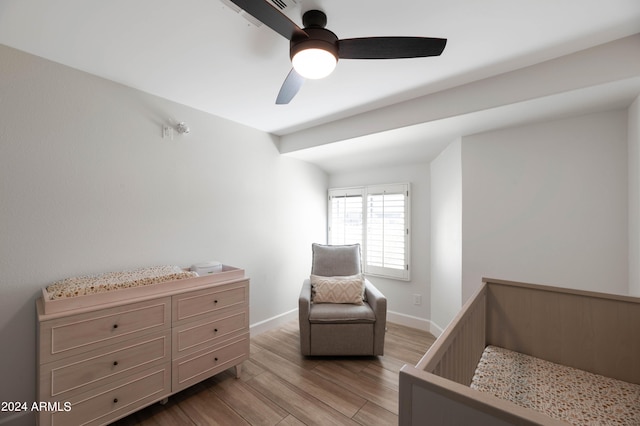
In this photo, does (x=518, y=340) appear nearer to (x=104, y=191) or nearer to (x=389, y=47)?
(x=389, y=47)

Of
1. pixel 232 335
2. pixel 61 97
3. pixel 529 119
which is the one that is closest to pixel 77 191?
pixel 61 97

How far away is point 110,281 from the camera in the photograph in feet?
5.59

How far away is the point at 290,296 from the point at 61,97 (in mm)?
2882

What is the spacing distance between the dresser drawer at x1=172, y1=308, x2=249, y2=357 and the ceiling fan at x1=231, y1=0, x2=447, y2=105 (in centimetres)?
191

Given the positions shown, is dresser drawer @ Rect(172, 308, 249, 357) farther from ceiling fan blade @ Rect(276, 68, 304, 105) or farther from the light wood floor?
ceiling fan blade @ Rect(276, 68, 304, 105)

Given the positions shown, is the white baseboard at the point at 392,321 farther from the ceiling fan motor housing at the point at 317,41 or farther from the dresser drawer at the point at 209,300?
the ceiling fan motor housing at the point at 317,41

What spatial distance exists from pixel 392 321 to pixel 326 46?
127 inches

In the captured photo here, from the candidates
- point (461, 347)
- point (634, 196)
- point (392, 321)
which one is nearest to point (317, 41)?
point (461, 347)

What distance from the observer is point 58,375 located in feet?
4.58

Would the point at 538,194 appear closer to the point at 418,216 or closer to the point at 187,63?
the point at 418,216

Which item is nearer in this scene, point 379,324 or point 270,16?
point 270,16

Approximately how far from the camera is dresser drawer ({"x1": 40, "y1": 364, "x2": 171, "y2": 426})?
1.43m

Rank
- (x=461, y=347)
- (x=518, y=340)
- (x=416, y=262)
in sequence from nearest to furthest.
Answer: (x=461, y=347) < (x=518, y=340) < (x=416, y=262)

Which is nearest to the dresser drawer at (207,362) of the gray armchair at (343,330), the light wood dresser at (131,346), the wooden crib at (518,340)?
the light wood dresser at (131,346)
